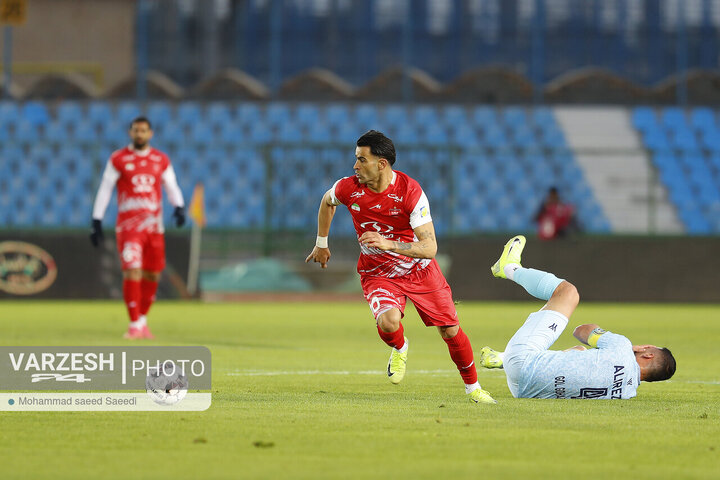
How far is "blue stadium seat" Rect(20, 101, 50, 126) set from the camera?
25.6 m

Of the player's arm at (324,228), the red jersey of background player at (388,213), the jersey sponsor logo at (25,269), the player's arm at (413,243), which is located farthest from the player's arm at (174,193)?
the jersey sponsor logo at (25,269)

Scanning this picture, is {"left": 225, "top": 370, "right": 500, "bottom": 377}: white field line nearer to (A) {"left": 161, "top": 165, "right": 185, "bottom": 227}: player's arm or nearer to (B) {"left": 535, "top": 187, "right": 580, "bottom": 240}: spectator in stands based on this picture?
(A) {"left": 161, "top": 165, "right": 185, "bottom": 227}: player's arm

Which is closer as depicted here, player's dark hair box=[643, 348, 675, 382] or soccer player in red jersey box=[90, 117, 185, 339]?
player's dark hair box=[643, 348, 675, 382]

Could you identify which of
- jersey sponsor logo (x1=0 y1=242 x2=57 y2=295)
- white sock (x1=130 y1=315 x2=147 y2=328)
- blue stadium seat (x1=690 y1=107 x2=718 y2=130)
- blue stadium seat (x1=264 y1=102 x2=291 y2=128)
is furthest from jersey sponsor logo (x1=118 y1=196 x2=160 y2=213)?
blue stadium seat (x1=690 y1=107 x2=718 y2=130)

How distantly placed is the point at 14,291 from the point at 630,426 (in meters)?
16.3

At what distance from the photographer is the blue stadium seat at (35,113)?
25.6 metres

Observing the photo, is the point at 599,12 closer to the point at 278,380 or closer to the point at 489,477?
the point at 278,380

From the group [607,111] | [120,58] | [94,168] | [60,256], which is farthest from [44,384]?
[120,58]

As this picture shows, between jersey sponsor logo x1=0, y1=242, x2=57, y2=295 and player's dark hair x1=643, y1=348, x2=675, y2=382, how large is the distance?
1525 centimetres

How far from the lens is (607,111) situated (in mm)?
27453

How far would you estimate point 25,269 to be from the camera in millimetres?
20641

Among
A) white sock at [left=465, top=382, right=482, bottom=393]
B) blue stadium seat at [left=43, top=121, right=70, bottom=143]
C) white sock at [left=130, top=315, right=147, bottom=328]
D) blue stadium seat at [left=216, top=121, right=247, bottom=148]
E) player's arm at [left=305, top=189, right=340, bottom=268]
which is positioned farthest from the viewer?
blue stadium seat at [left=216, top=121, right=247, bottom=148]

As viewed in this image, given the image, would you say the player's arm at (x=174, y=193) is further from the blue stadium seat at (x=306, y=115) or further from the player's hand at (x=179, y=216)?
the blue stadium seat at (x=306, y=115)

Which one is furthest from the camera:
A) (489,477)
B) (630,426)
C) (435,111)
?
(435,111)
